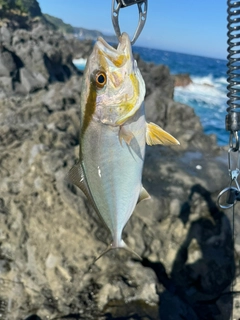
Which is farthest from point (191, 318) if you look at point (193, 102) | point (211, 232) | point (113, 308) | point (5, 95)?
point (193, 102)

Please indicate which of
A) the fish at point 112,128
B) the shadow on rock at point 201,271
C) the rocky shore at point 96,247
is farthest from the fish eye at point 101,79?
the shadow on rock at point 201,271

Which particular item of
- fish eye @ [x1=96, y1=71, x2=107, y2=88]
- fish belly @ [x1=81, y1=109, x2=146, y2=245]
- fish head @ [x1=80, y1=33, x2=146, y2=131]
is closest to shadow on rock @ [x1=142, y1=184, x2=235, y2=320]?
fish belly @ [x1=81, y1=109, x2=146, y2=245]

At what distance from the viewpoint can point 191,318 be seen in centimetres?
360

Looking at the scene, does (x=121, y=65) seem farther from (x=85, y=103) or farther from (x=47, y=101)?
(x=47, y=101)

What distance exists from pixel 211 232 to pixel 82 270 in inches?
60.3

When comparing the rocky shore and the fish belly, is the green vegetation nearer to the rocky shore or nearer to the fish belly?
the rocky shore

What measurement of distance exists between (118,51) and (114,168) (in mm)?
514

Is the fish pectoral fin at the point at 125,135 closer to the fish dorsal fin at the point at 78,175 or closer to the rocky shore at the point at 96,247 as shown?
the fish dorsal fin at the point at 78,175

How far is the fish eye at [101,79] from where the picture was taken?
1.56 meters

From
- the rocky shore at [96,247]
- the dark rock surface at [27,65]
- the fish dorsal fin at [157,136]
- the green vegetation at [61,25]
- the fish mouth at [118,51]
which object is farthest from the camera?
the green vegetation at [61,25]

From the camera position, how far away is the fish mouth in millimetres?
1537

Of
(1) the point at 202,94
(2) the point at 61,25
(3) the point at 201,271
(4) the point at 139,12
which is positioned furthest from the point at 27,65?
(2) the point at 61,25

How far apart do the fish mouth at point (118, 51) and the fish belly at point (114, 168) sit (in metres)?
0.24

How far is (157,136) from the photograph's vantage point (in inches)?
66.1
